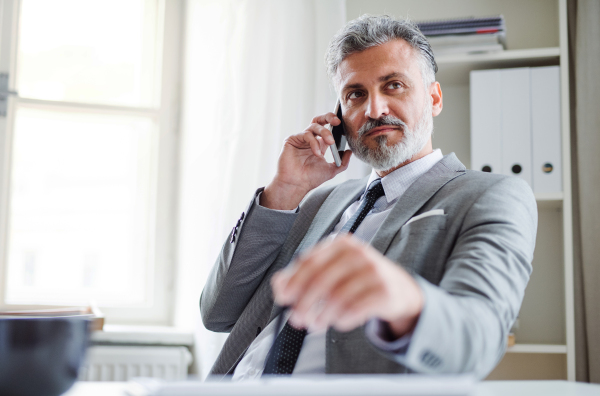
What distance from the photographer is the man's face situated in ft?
4.42

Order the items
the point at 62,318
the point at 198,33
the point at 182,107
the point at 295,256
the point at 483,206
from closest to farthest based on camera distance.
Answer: the point at 62,318 → the point at 483,206 → the point at 295,256 → the point at 198,33 → the point at 182,107

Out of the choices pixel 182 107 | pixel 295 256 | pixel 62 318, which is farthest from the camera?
pixel 182 107

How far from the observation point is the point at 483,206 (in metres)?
1.01

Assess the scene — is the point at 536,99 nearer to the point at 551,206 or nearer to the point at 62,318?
Answer: the point at 551,206

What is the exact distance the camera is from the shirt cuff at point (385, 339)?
59cm

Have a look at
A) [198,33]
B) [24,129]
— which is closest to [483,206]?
[198,33]

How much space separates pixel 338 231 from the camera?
4.36ft

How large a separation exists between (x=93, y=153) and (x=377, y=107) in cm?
142

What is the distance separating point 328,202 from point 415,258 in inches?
18.5

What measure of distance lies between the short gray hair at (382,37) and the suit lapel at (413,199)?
267mm

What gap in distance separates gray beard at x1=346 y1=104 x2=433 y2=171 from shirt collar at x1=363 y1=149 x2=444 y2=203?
0.03 m

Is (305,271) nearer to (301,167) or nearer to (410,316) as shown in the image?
(410,316)

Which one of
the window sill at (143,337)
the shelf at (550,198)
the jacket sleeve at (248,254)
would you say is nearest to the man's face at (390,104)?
the jacket sleeve at (248,254)

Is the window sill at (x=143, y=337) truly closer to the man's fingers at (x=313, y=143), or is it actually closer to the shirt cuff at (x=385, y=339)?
the man's fingers at (x=313, y=143)
